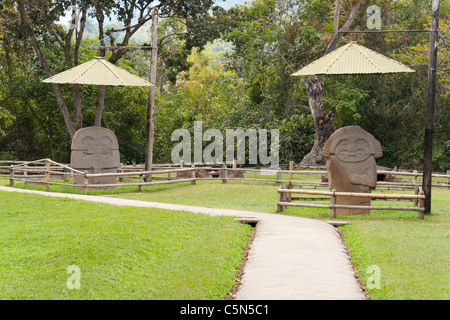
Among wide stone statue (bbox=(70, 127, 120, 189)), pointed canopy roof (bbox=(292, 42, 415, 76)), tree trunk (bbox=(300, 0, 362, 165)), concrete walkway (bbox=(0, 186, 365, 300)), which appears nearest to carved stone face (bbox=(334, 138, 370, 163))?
pointed canopy roof (bbox=(292, 42, 415, 76))

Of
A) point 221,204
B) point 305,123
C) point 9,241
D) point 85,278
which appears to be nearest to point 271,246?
point 85,278

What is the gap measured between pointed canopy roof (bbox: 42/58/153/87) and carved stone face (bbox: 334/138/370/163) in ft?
27.8

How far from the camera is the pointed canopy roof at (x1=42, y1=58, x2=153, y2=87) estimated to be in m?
21.1

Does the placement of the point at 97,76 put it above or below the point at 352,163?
above

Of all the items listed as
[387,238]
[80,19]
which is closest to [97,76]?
[80,19]

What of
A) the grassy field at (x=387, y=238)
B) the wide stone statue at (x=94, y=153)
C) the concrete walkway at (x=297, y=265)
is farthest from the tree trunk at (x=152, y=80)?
the concrete walkway at (x=297, y=265)

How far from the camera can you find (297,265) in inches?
382

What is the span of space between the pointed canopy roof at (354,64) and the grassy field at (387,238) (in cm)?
387

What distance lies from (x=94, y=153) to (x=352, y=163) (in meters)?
10.3

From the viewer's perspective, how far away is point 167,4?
30.2 metres

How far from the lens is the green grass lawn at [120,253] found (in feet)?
27.5

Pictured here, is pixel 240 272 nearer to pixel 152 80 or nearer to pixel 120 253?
pixel 120 253

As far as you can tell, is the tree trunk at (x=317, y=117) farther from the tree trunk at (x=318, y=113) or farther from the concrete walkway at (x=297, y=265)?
the concrete walkway at (x=297, y=265)

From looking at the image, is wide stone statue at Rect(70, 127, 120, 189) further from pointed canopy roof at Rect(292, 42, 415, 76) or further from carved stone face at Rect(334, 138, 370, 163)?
carved stone face at Rect(334, 138, 370, 163)
